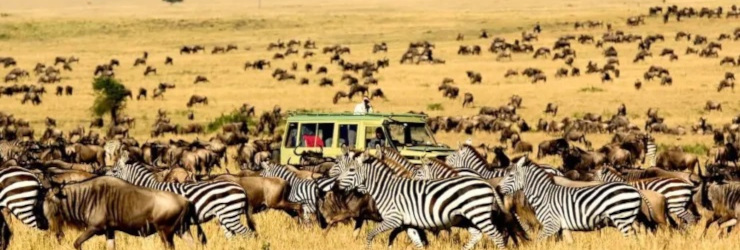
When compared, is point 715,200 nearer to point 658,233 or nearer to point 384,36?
point 658,233

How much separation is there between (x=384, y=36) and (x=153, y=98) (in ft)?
111

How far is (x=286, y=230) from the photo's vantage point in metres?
16.4

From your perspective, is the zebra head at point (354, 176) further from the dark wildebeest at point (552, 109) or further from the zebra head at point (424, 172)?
the dark wildebeest at point (552, 109)

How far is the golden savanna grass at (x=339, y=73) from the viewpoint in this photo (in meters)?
15.4

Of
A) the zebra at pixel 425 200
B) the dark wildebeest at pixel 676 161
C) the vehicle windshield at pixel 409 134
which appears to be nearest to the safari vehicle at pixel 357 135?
the vehicle windshield at pixel 409 134

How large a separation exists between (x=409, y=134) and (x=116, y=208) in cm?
814

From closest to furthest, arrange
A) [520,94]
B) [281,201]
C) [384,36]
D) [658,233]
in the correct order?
[658,233]
[281,201]
[520,94]
[384,36]

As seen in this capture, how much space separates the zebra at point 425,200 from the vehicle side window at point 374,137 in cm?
494

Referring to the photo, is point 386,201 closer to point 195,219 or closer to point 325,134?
point 195,219

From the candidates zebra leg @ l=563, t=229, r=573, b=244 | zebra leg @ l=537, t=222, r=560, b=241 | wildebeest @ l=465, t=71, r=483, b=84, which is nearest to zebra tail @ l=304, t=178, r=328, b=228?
zebra leg @ l=537, t=222, r=560, b=241

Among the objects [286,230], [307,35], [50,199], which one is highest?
[50,199]

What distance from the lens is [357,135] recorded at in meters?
20.0

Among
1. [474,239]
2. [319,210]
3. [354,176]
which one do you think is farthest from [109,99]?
[474,239]

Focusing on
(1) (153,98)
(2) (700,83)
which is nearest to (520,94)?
(2) (700,83)
